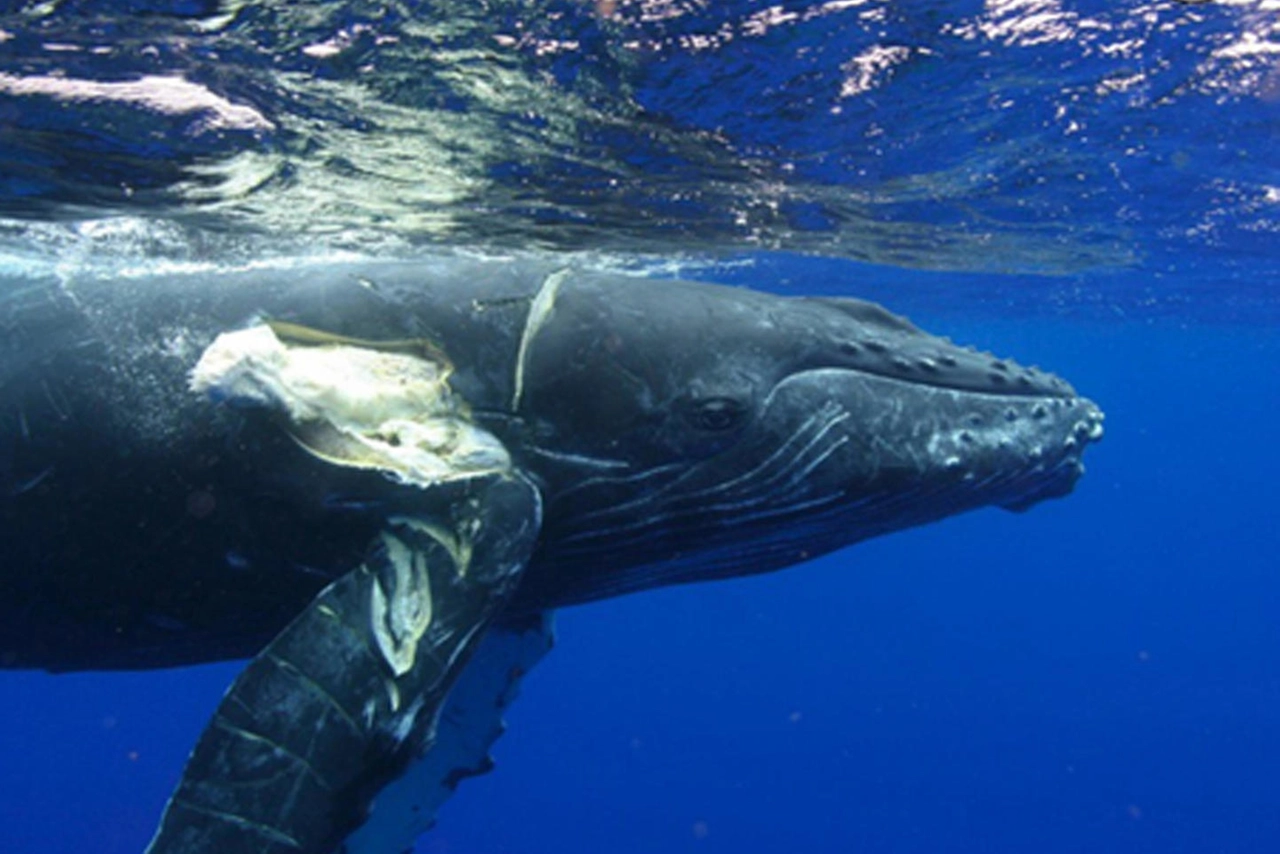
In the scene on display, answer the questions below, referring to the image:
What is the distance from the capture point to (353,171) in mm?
13188

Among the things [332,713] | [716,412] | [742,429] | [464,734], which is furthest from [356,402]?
[464,734]

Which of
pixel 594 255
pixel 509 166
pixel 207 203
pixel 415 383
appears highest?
pixel 415 383

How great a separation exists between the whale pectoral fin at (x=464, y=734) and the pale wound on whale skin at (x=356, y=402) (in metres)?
2.82

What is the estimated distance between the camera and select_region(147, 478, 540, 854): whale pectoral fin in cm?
389

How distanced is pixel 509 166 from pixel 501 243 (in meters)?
4.63

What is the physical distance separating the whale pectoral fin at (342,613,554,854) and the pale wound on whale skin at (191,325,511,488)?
2.82 metres

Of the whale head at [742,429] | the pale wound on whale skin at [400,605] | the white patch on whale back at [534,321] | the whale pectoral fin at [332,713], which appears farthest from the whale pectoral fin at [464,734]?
the whale pectoral fin at [332,713]

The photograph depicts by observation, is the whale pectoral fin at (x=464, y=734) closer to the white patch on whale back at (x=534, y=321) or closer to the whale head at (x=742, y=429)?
the whale head at (x=742, y=429)

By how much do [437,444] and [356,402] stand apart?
48 cm

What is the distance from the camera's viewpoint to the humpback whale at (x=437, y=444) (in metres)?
4.72

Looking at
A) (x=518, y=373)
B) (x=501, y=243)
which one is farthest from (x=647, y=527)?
(x=501, y=243)

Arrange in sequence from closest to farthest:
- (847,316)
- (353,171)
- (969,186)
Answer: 1. (847,316)
2. (353,171)
3. (969,186)

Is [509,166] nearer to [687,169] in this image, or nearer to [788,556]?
[687,169]

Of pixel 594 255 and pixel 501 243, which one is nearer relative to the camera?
pixel 501 243
